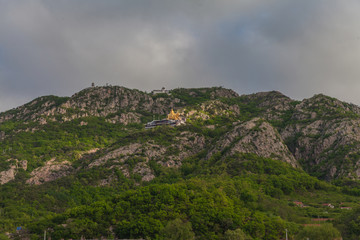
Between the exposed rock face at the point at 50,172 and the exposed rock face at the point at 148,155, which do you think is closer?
the exposed rock face at the point at 148,155

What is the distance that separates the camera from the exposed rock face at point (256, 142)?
174 metres

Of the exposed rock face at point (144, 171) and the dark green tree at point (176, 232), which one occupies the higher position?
the exposed rock face at point (144, 171)

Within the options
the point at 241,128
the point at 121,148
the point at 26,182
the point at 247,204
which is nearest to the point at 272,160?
the point at 241,128

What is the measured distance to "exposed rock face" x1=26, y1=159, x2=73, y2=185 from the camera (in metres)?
182

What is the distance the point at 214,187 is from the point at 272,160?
47.6 metres

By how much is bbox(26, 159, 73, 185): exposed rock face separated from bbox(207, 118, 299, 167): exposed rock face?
2378 inches

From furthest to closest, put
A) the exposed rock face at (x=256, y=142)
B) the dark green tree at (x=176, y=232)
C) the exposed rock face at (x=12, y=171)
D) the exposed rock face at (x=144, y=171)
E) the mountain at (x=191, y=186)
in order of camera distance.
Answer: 1. the exposed rock face at (x=12, y=171)
2. the exposed rock face at (x=256, y=142)
3. the exposed rock face at (x=144, y=171)
4. the mountain at (x=191, y=186)
5. the dark green tree at (x=176, y=232)

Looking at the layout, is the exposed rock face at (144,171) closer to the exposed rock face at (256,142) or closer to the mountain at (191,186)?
the mountain at (191,186)

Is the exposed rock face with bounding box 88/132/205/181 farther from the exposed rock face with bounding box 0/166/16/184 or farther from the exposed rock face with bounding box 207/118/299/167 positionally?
the exposed rock face with bounding box 0/166/16/184

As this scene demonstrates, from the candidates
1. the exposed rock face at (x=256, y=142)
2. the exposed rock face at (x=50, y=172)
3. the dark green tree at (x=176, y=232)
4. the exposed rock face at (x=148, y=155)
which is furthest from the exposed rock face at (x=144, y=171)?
the dark green tree at (x=176, y=232)

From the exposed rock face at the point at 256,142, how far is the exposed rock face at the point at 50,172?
60408 mm

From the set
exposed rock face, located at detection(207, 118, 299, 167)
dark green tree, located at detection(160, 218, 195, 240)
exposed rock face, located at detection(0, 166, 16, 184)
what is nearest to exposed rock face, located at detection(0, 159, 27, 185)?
exposed rock face, located at detection(0, 166, 16, 184)

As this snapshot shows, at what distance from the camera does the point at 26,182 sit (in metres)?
178

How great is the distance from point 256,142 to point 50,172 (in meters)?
85.2
